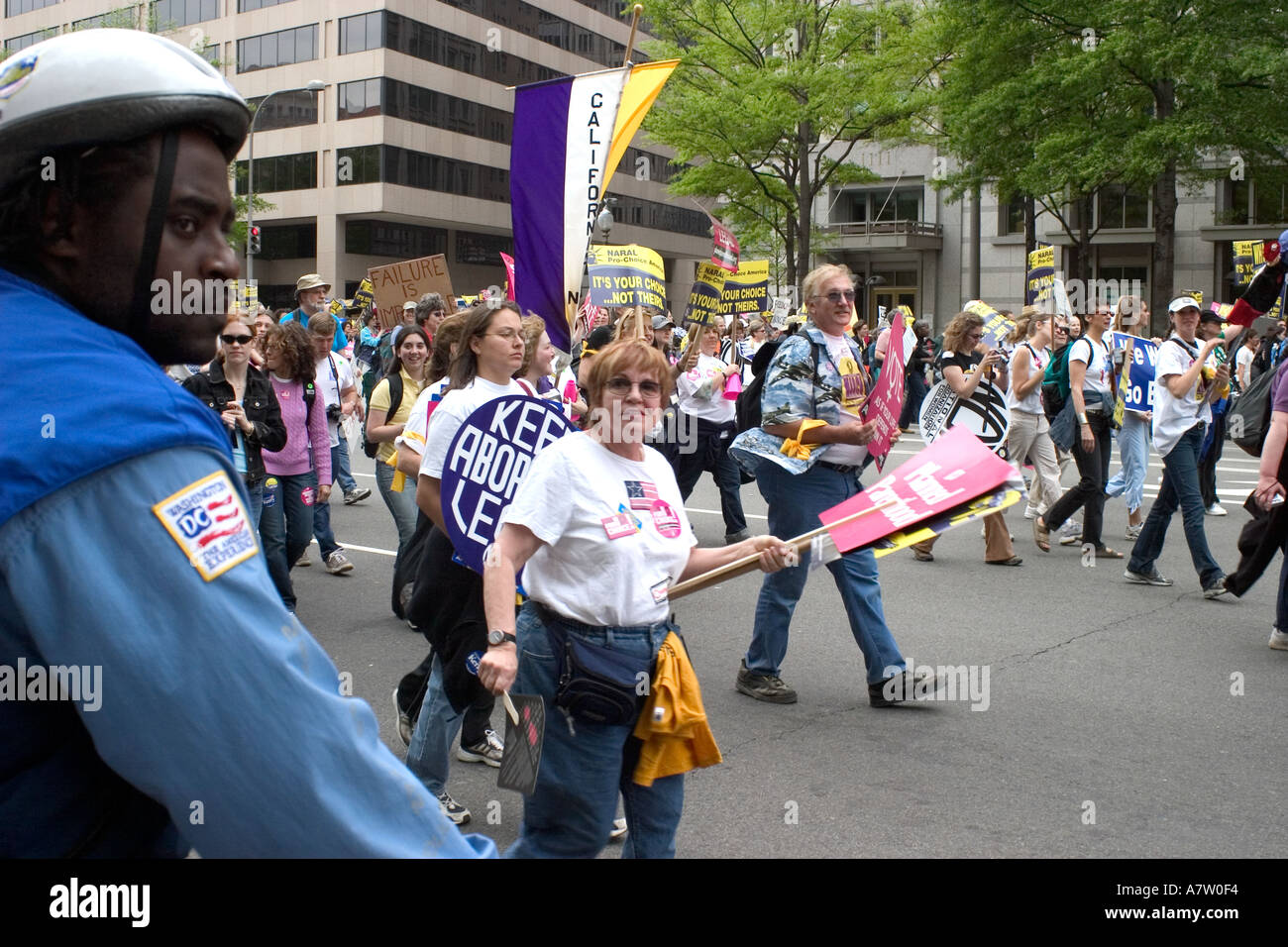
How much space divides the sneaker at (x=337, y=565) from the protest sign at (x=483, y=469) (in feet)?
17.3

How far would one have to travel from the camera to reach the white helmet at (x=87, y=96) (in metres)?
1.06

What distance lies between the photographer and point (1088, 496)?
10.2 meters

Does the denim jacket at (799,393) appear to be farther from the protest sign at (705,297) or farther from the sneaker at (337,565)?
the protest sign at (705,297)

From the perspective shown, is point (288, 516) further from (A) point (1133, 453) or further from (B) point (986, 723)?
(A) point (1133, 453)

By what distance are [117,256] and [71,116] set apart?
0.41 ft

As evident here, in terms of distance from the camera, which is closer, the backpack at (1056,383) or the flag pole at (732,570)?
the flag pole at (732,570)

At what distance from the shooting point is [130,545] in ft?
3.07

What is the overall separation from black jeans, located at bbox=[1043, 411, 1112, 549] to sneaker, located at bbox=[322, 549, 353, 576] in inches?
235

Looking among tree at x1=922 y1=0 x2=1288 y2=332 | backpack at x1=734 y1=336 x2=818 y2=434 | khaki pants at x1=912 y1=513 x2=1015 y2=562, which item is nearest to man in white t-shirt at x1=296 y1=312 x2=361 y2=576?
backpack at x1=734 y1=336 x2=818 y2=434

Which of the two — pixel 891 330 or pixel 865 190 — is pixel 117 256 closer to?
pixel 891 330

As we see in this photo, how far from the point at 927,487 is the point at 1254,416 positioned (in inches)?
205

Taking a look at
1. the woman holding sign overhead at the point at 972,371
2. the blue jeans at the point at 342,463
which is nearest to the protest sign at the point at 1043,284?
the woman holding sign overhead at the point at 972,371

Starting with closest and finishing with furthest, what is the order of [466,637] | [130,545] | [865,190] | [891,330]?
[130,545], [466,637], [891,330], [865,190]
